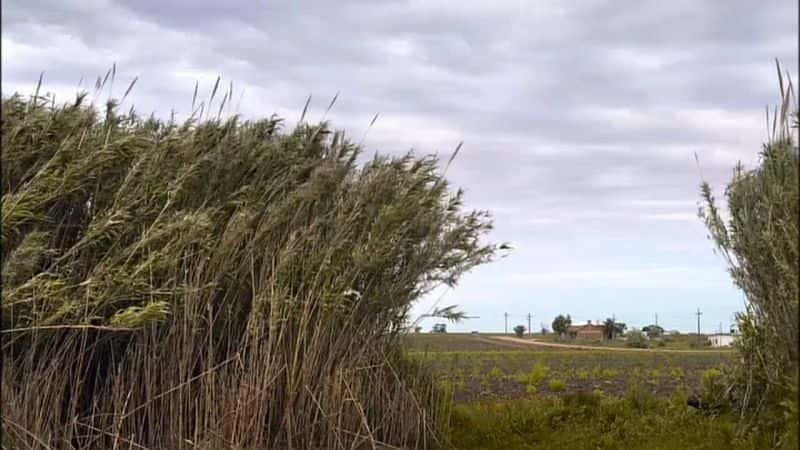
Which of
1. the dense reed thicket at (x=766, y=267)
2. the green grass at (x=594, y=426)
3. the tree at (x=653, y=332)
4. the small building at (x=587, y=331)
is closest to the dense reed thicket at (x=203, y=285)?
the green grass at (x=594, y=426)

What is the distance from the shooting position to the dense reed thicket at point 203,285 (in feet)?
22.1

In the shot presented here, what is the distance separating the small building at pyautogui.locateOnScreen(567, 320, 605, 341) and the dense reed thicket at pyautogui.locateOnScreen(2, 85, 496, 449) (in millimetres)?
47653

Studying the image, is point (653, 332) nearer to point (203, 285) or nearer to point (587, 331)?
point (587, 331)

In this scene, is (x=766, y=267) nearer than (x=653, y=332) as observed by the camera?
Yes

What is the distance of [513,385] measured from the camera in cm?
1437

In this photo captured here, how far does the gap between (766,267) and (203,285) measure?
483cm

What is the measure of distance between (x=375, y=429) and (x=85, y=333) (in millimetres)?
2519

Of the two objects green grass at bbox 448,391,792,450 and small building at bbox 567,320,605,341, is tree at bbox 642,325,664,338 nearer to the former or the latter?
small building at bbox 567,320,605,341

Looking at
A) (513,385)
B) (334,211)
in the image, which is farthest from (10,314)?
(513,385)

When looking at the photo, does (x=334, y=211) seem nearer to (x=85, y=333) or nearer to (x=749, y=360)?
(x=85, y=333)

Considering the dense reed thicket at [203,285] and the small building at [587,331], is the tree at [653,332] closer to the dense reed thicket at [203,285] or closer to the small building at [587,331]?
the small building at [587,331]

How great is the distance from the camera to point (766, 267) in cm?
798

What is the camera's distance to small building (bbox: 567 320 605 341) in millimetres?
55787

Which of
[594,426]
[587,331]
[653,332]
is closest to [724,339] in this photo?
[594,426]
